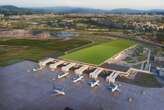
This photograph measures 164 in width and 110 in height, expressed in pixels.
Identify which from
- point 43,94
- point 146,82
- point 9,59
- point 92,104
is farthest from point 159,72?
point 9,59

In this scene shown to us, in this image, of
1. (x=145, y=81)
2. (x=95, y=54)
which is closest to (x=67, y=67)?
(x=95, y=54)

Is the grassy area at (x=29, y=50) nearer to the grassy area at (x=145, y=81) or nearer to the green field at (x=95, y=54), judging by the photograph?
the green field at (x=95, y=54)

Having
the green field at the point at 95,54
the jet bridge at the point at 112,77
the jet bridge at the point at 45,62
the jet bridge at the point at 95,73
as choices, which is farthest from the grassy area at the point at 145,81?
the jet bridge at the point at 45,62

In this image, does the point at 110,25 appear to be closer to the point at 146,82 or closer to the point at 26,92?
the point at 146,82

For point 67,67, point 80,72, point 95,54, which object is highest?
point 95,54

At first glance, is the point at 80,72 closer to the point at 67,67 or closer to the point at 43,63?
the point at 67,67

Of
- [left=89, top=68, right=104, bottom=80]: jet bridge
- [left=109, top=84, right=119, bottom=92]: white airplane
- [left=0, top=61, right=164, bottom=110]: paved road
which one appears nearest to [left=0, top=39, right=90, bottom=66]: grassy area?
[left=0, top=61, right=164, bottom=110]: paved road

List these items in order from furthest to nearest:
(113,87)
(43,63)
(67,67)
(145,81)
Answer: (43,63) < (67,67) < (145,81) < (113,87)

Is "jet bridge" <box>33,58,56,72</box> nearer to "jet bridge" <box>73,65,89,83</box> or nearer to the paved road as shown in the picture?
the paved road
